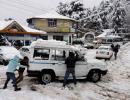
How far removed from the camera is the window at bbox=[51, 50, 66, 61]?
47.3 feet

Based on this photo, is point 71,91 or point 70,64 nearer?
point 71,91

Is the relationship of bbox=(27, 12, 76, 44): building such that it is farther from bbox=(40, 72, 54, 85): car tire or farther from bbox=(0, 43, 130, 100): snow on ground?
bbox=(40, 72, 54, 85): car tire

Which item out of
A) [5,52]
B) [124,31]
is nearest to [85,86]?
[5,52]

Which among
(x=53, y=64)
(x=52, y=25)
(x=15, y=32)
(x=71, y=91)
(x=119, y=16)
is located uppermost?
(x=119, y=16)

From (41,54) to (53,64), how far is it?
0.80 m

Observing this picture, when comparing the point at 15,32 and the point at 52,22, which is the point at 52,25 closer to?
the point at 52,22

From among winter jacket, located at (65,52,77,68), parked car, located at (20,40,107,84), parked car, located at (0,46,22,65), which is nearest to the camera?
winter jacket, located at (65,52,77,68)

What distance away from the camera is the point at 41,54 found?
46.7ft

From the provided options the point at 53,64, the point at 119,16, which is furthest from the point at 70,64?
the point at 119,16

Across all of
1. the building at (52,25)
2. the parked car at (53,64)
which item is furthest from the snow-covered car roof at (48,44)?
the building at (52,25)

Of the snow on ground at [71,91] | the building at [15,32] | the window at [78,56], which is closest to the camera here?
the snow on ground at [71,91]

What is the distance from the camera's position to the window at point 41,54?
14086 millimetres

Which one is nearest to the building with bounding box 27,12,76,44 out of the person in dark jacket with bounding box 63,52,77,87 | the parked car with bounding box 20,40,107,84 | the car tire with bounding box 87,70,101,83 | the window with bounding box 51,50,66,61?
the car tire with bounding box 87,70,101,83

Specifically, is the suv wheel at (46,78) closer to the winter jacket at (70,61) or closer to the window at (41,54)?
the window at (41,54)
